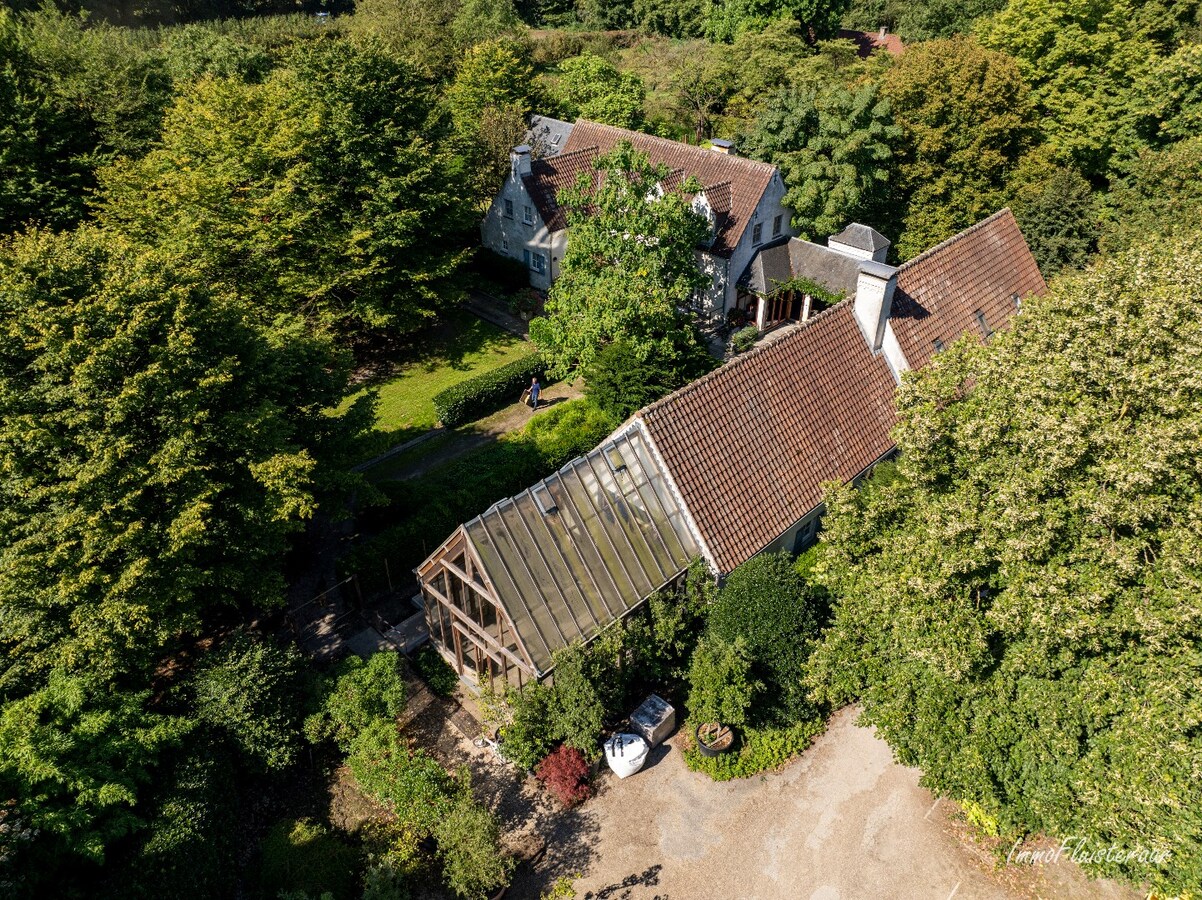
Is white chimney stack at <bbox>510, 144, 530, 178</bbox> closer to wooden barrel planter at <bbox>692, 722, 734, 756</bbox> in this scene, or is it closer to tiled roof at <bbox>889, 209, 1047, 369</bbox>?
tiled roof at <bbox>889, 209, 1047, 369</bbox>

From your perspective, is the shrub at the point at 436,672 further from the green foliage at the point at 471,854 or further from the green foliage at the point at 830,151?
the green foliage at the point at 830,151

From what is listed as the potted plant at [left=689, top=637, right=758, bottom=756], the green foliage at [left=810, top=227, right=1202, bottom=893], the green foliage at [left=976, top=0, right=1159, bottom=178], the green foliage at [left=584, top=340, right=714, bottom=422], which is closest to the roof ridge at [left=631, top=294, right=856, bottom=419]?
the green foliage at [left=584, top=340, right=714, bottom=422]

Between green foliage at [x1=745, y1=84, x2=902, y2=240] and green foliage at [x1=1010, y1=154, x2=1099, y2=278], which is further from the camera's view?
green foliage at [x1=745, y1=84, x2=902, y2=240]

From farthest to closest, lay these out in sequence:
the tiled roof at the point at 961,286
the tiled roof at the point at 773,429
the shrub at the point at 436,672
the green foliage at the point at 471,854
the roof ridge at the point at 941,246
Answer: the roof ridge at the point at 941,246, the tiled roof at the point at 961,286, the shrub at the point at 436,672, the tiled roof at the point at 773,429, the green foliage at the point at 471,854

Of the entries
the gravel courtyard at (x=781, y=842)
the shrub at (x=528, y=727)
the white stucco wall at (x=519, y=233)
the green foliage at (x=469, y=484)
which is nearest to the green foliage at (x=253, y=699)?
the green foliage at (x=469, y=484)

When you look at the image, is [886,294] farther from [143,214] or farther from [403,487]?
[143,214]

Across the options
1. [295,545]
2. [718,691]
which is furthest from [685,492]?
[295,545]

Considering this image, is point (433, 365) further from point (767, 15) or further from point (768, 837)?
point (767, 15)
